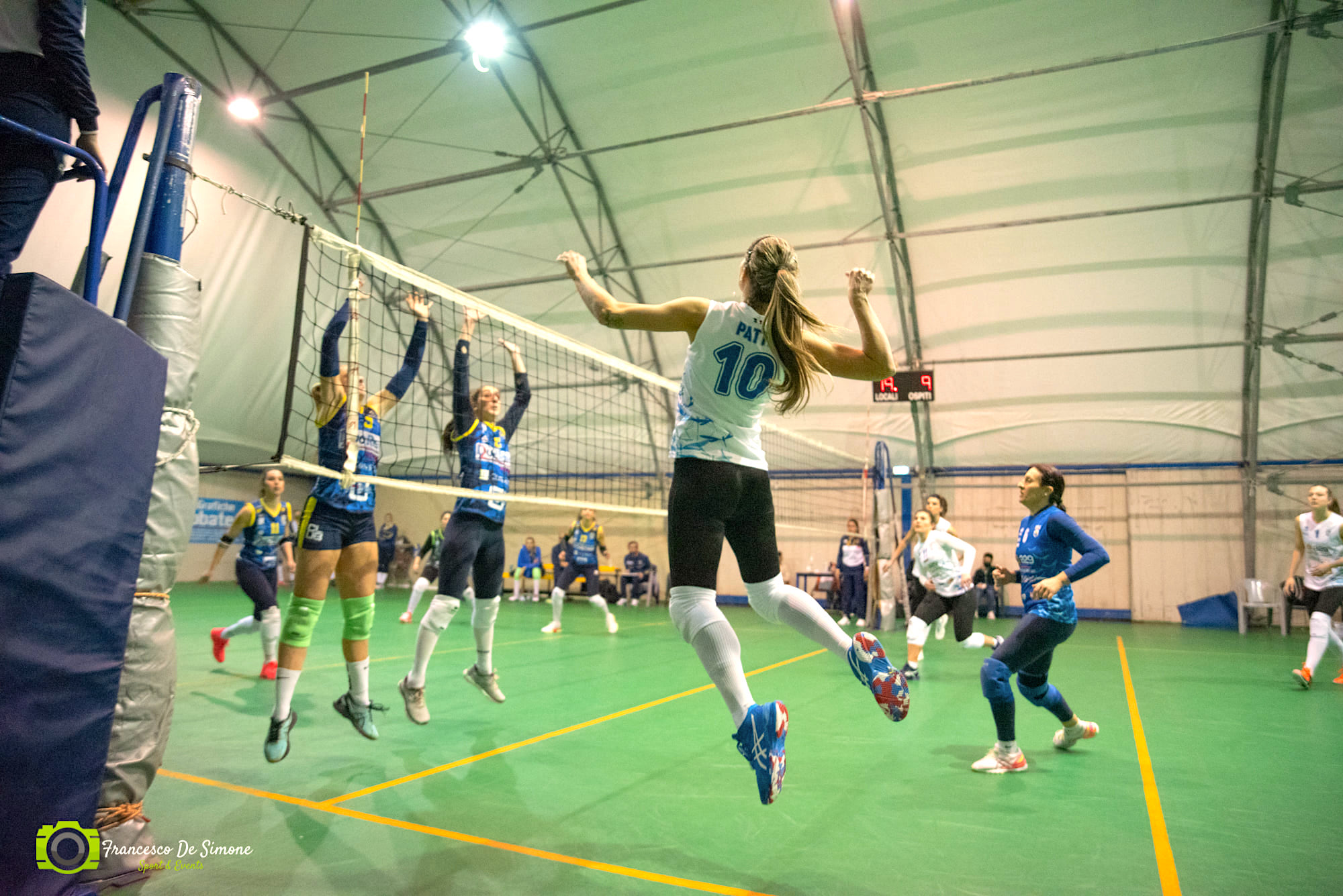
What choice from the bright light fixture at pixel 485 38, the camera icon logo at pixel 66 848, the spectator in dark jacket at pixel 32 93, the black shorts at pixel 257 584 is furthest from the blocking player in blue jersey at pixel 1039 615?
the bright light fixture at pixel 485 38

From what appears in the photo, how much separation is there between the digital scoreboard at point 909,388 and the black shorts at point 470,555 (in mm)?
10535

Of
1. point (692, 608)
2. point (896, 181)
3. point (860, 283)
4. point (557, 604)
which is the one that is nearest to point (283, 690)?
point (692, 608)

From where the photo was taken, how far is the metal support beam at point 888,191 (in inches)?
471

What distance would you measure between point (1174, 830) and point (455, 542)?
4009mm

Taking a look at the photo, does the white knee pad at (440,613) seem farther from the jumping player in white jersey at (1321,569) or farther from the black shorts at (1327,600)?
the black shorts at (1327,600)

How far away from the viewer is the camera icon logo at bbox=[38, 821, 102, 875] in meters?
1.96

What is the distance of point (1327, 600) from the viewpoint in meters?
7.35

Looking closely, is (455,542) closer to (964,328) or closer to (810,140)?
(810,140)

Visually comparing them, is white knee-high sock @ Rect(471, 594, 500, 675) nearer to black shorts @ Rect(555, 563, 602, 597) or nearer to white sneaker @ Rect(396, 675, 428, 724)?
white sneaker @ Rect(396, 675, 428, 724)

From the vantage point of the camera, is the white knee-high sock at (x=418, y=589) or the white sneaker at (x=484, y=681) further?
the white knee-high sock at (x=418, y=589)

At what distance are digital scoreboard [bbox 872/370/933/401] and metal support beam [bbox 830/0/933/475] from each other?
187cm

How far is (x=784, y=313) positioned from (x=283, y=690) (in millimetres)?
3376

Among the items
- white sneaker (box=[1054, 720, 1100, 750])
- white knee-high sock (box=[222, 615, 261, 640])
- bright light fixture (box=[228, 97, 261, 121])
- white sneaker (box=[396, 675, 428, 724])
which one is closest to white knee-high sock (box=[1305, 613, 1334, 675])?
white sneaker (box=[1054, 720, 1100, 750])

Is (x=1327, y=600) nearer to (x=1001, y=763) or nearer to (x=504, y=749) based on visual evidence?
(x=1001, y=763)
